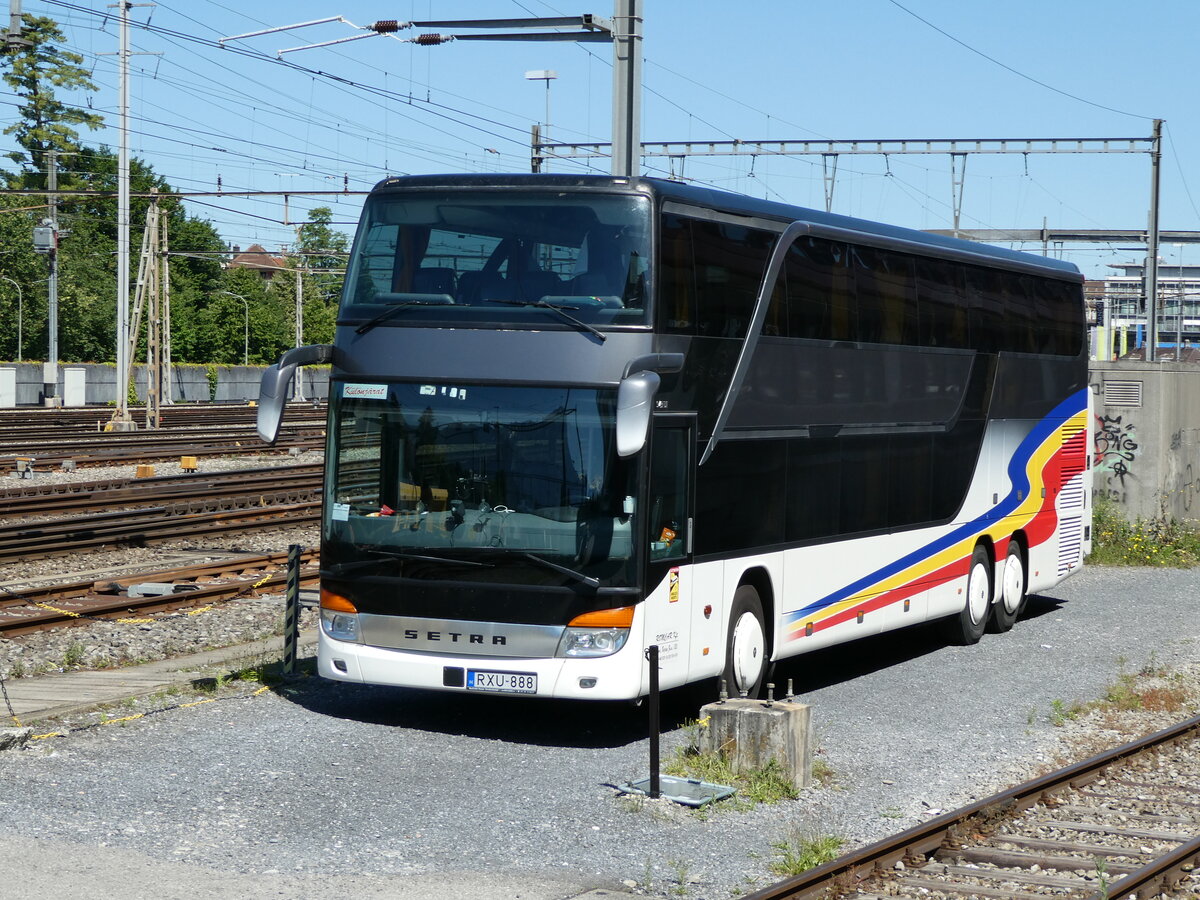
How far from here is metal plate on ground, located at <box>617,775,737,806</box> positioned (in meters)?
9.13

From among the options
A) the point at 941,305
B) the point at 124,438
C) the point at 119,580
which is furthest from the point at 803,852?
the point at 124,438

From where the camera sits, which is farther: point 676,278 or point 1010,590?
point 1010,590

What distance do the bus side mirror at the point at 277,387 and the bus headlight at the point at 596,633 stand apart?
2.29 m

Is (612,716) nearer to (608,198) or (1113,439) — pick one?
(608,198)

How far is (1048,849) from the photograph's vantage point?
27.6 feet

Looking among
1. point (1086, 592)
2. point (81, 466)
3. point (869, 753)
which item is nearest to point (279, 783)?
point (869, 753)

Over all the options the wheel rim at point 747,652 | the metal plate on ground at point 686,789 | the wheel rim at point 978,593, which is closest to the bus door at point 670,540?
the wheel rim at point 747,652

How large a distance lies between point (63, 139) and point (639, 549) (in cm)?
7707

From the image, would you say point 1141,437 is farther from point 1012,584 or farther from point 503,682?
point 503,682

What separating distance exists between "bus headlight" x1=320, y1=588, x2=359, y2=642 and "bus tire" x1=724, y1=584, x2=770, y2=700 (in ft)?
8.60

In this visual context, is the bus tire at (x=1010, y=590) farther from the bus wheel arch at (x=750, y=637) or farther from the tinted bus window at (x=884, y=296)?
the bus wheel arch at (x=750, y=637)

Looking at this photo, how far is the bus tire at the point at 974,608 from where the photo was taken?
53.8 feet

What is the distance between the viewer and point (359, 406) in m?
11.0

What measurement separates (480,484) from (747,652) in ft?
8.61
